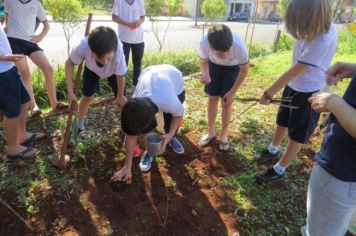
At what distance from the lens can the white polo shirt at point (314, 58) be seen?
214 centimetres

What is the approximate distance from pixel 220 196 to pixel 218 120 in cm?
150

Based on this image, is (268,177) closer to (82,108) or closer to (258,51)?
(82,108)

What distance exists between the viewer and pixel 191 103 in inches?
178

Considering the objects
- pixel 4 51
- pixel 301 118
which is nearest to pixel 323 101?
pixel 301 118

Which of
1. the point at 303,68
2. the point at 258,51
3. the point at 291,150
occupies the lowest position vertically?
the point at 258,51

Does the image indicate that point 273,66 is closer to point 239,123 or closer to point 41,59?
point 239,123

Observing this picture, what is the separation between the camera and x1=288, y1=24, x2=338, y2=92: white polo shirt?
2141mm

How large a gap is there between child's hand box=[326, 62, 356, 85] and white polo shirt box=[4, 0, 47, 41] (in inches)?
117

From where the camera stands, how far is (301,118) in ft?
8.23

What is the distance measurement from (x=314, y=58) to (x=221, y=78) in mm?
1010

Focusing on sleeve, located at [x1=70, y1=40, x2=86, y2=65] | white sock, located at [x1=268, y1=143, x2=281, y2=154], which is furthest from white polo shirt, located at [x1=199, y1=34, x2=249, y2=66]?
sleeve, located at [x1=70, y1=40, x2=86, y2=65]

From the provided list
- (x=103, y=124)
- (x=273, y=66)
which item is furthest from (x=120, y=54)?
(x=273, y=66)

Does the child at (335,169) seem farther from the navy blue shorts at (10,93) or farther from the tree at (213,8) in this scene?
the tree at (213,8)

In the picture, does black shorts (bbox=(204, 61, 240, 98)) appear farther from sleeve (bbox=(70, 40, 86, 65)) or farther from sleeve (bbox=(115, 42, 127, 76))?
sleeve (bbox=(70, 40, 86, 65))
